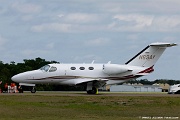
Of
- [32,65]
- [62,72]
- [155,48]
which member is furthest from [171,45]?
[32,65]

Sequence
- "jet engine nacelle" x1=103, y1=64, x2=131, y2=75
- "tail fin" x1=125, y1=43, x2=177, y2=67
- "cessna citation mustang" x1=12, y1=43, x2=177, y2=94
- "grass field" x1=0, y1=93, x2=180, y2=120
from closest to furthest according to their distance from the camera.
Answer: "grass field" x1=0, y1=93, x2=180, y2=120, "jet engine nacelle" x1=103, y1=64, x2=131, y2=75, "cessna citation mustang" x1=12, y1=43, x2=177, y2=94, "tail fin" x1=125, y1=43, x2=177, y2=67

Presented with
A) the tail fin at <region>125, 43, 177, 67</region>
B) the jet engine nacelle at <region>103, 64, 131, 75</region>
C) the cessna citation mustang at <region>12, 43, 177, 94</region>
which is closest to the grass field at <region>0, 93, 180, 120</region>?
the jet engine nacelle at <region>103, 64, 131, 75</region>

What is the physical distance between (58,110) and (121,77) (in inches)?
862

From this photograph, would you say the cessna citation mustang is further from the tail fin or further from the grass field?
the grass field

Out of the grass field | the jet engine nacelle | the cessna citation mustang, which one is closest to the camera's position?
the grass field

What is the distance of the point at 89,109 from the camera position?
34.5 meters

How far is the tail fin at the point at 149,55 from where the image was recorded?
Answer: 181 ft

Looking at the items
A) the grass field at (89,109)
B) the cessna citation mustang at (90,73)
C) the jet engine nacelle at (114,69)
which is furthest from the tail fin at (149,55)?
the grass field at (89,109)

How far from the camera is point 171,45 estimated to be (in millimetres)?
55031

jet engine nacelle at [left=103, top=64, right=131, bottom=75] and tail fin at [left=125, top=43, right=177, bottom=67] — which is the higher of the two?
tail fin at [left=125, top=43, right=177, bottom=67]

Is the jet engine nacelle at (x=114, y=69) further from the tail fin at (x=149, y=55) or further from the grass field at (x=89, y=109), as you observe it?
the grass field at (x=89, y=109)

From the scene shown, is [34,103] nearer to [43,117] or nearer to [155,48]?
[43,117]

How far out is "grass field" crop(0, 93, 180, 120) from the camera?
2888 cm

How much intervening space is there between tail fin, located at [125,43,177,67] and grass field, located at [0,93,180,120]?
13732 mm
